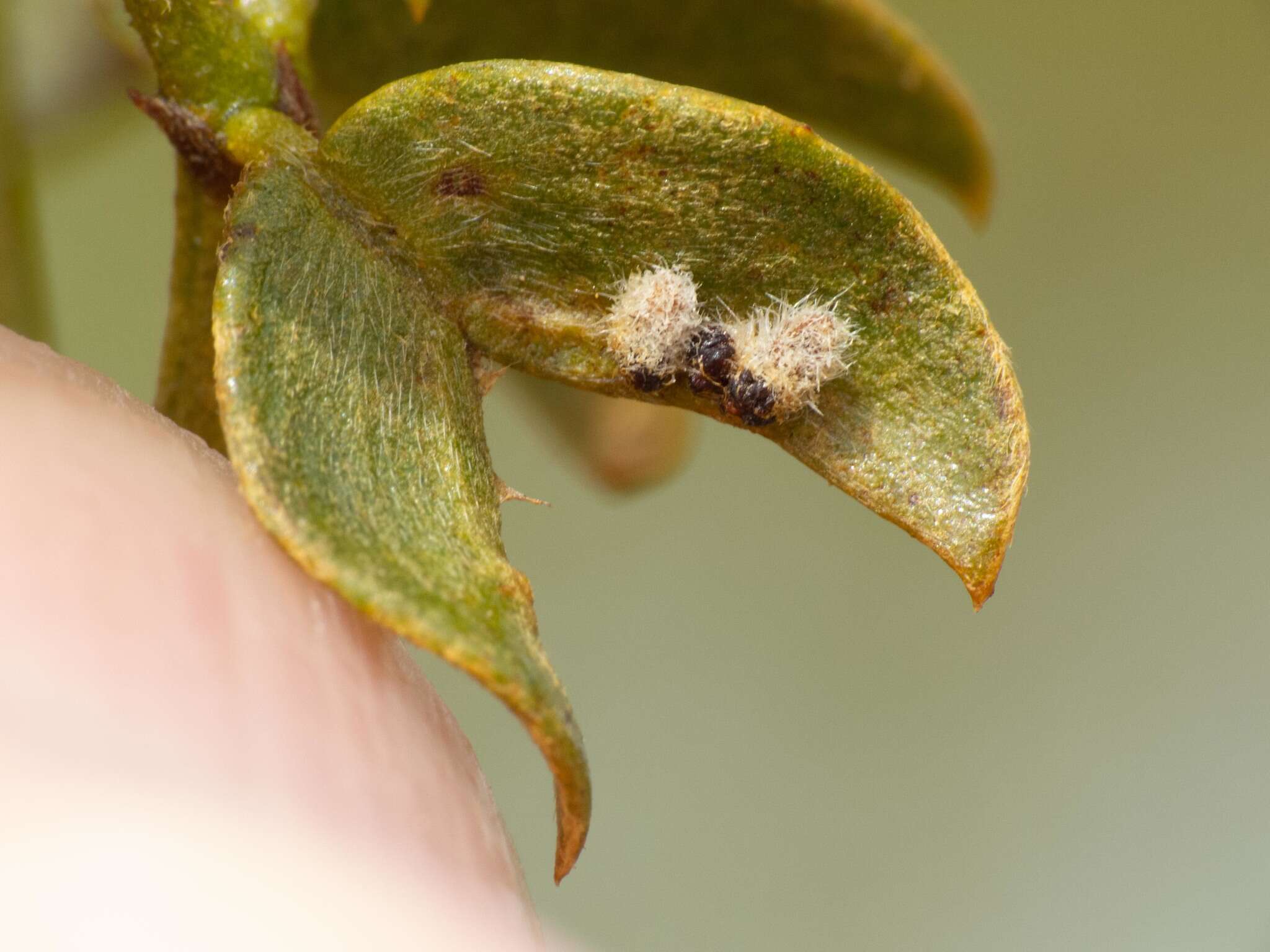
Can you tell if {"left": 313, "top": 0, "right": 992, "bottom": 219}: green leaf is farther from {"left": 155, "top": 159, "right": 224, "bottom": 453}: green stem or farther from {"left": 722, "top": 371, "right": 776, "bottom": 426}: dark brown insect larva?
{"left": 722, "top": 371, "right": 776, "bottom": 426}: dark brown insect larva

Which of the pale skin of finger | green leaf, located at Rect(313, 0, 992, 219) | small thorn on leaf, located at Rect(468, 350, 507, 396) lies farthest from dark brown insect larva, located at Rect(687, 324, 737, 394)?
green leaf, located at Rect(313, 0, 992, 219)

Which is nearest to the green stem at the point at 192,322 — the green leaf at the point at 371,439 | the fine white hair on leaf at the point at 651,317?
the green leaf at the point at 371,439

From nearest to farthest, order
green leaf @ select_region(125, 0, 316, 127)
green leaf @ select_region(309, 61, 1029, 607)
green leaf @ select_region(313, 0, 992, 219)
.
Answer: green leaf @ select_region(309, 61, 1029, 607) < green leaf @ select_region(125, 0, 316, 127) < green leaf @ select_region(313, 0, 992, 219)

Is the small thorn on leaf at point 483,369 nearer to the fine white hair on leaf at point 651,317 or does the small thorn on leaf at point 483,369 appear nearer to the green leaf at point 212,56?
the fine white hair on leaf at point 651,317

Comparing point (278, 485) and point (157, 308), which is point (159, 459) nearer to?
point (278, 485)

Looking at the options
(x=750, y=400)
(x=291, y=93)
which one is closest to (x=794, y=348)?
(x=750, y=400)

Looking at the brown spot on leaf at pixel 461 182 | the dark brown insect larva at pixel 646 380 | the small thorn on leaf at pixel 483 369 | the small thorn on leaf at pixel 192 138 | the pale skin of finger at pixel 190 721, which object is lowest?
the pale skin of finger at pixel 190 721

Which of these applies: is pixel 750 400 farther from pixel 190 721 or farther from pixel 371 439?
pixel 190 721
